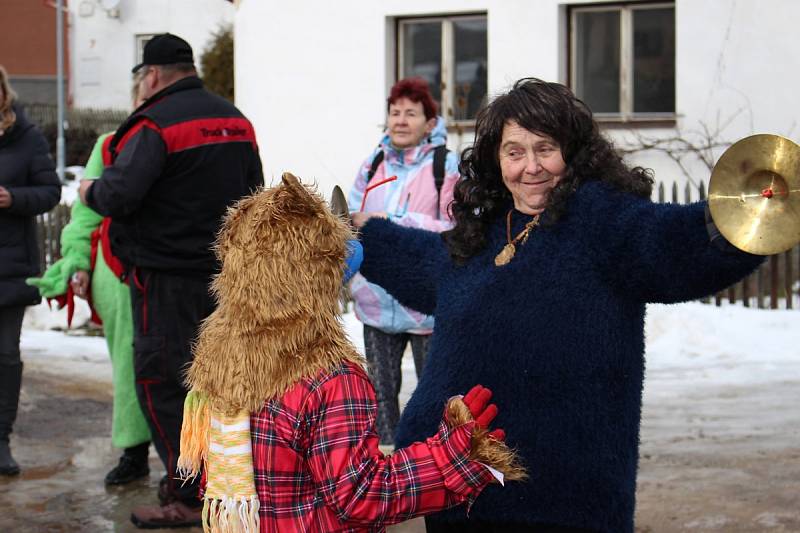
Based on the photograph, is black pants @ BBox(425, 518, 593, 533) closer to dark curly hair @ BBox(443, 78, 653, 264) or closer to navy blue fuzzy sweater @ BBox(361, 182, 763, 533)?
navy blue fuzzy sweater @ BBox(361, 182, 763, 533)

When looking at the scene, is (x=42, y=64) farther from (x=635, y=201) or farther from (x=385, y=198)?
(x=635, y=201)

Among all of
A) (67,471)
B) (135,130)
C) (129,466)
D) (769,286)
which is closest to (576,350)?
(135,130)

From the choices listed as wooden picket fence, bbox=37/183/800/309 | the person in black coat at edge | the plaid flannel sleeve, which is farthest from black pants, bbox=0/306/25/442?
wooden picket fence, bbox=37/183/800/309

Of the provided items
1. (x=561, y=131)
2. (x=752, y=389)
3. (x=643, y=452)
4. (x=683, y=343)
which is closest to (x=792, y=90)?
(x=683, y=343)

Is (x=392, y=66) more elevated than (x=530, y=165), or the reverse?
(x=392, y=66)

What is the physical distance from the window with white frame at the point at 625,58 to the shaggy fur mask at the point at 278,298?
982 cm

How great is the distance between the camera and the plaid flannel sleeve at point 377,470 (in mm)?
2557

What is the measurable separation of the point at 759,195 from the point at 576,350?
54 centimetres

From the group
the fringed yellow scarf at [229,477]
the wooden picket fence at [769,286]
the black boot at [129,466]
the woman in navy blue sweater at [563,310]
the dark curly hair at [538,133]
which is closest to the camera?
the fringed yellow scarf at [229,477]

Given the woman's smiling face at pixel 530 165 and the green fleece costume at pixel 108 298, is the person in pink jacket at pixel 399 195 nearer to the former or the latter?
the green fleece costume at pixel 108 298

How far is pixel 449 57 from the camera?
13039 millimetres

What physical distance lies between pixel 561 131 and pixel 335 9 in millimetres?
10615

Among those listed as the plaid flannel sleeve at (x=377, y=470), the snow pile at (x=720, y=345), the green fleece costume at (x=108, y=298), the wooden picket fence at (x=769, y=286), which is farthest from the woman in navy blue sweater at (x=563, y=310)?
the wooden picket fence at (x=769, y=286)

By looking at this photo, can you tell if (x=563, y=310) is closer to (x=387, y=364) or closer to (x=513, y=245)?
(x=513, y=245)
